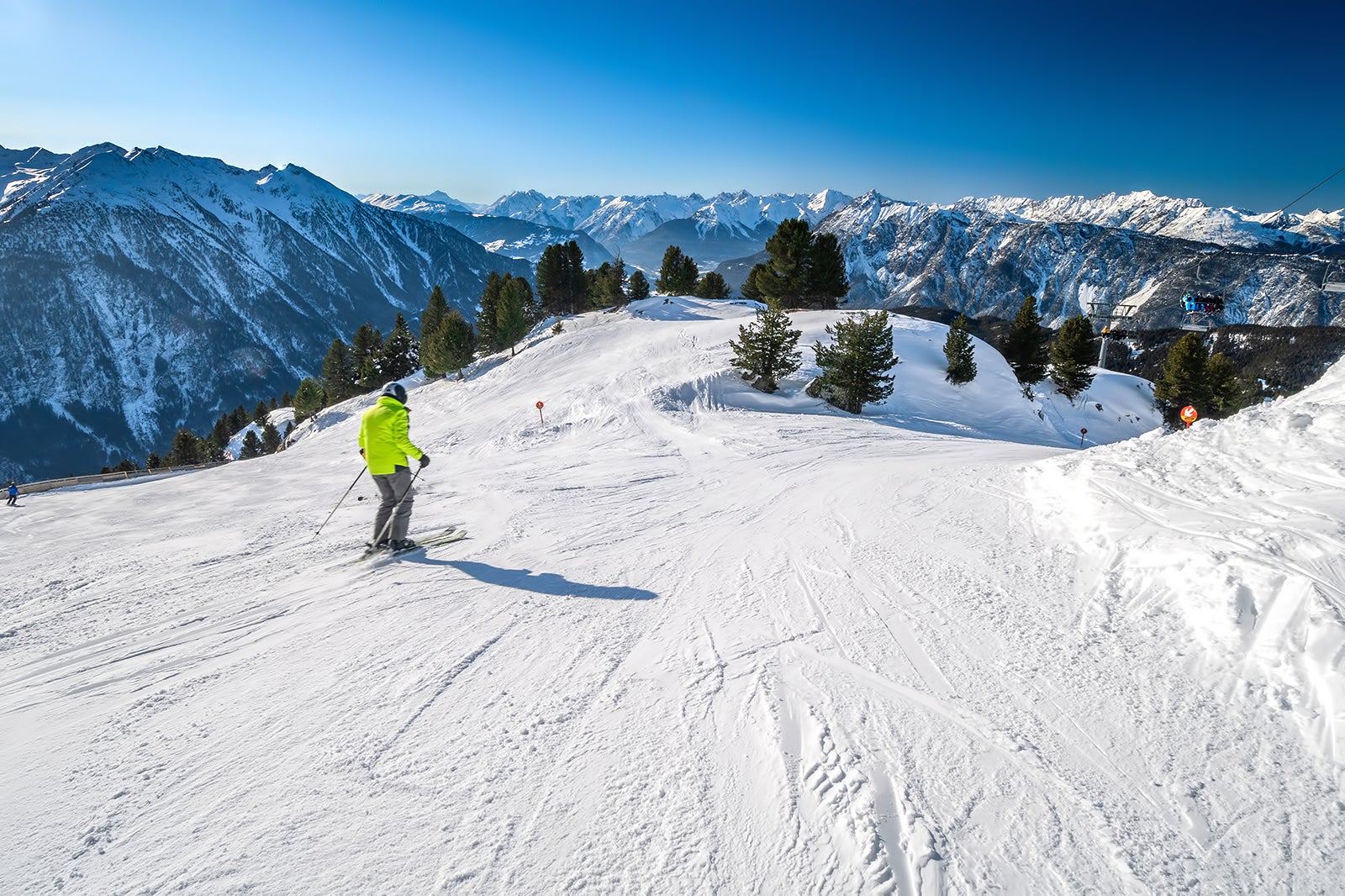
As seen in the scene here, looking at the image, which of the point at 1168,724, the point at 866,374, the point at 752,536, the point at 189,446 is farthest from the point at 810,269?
the point at 189,446

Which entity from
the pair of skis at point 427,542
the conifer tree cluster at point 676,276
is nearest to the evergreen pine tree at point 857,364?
the pair of skis at point 427,542

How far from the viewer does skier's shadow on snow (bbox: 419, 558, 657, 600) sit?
5793mm

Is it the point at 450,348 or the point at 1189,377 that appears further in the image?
the point at 450,348

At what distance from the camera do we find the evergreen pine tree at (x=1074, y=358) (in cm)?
3978

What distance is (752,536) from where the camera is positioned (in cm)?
766

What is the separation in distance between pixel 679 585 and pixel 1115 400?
4878 cm

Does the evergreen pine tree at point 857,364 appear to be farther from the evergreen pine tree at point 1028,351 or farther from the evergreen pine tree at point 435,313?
the evergreen pine tree at point 435,313

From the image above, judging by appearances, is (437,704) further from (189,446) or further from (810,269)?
(189,446)

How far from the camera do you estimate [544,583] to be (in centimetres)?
609

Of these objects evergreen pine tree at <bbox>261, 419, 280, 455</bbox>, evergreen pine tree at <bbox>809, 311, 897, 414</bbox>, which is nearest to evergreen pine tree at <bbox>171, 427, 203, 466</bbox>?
evergreen pine tree at <bbox>261, 419, 280, 455</bbox>

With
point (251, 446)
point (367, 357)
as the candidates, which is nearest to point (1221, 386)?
point (367, 357)

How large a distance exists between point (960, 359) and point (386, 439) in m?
32.3

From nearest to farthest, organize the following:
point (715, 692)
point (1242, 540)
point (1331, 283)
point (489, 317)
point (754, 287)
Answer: point (715, 692)
point (1242, 540)
point (1331, 283)
point (489, 317)
point (754, 287)

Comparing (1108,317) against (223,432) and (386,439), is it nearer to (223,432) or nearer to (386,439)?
(386,439)
